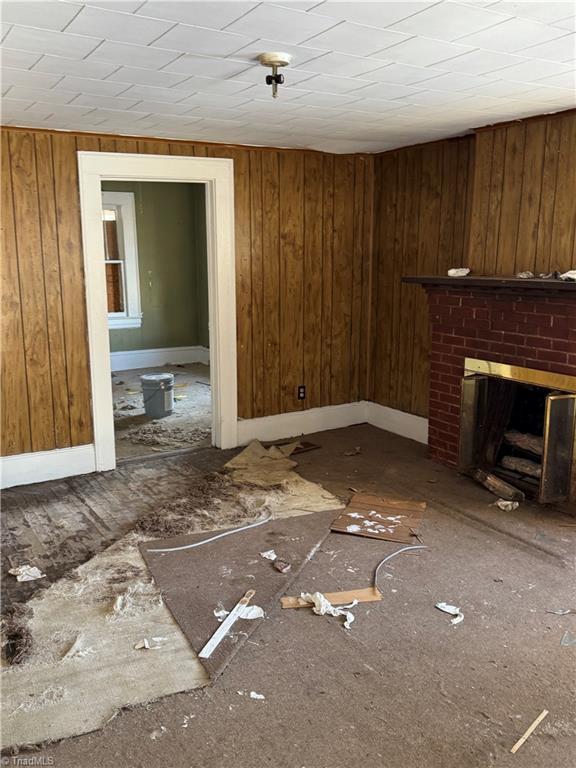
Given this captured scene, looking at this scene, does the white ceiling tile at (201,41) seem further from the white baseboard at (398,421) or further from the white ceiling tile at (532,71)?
the white baseboard at (398,421)

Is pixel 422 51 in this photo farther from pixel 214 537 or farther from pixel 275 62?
pixel 214 537

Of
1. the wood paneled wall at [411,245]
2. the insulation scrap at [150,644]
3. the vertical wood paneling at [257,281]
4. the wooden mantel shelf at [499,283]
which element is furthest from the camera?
the vertical wood paneling at [257,281]

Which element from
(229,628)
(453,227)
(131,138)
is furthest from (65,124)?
(229,628)

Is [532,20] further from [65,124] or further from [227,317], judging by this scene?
[227,317]

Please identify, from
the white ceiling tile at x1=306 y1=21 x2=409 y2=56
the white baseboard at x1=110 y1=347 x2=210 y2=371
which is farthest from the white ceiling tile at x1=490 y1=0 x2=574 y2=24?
the white baseboard at x1=110 y1=347 x2=210 y2=371

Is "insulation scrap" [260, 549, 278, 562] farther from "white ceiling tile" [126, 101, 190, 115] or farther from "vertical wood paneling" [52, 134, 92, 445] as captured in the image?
"white ceiling tile" [126, 101, 190, 115]

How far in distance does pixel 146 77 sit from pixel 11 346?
212cm

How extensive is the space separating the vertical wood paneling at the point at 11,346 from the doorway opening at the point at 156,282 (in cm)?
269

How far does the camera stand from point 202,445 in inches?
206

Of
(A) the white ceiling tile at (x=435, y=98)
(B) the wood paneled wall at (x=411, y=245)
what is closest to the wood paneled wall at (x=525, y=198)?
(B) the wood paneled wall at (x=411, y=245)

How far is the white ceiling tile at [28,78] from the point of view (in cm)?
279

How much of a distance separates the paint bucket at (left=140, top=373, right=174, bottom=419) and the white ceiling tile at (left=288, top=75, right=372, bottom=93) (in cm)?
343

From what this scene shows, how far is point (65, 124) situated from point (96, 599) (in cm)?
282

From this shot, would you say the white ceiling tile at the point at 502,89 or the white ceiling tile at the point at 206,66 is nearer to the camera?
the white ceiling tile at the point at 206,66
